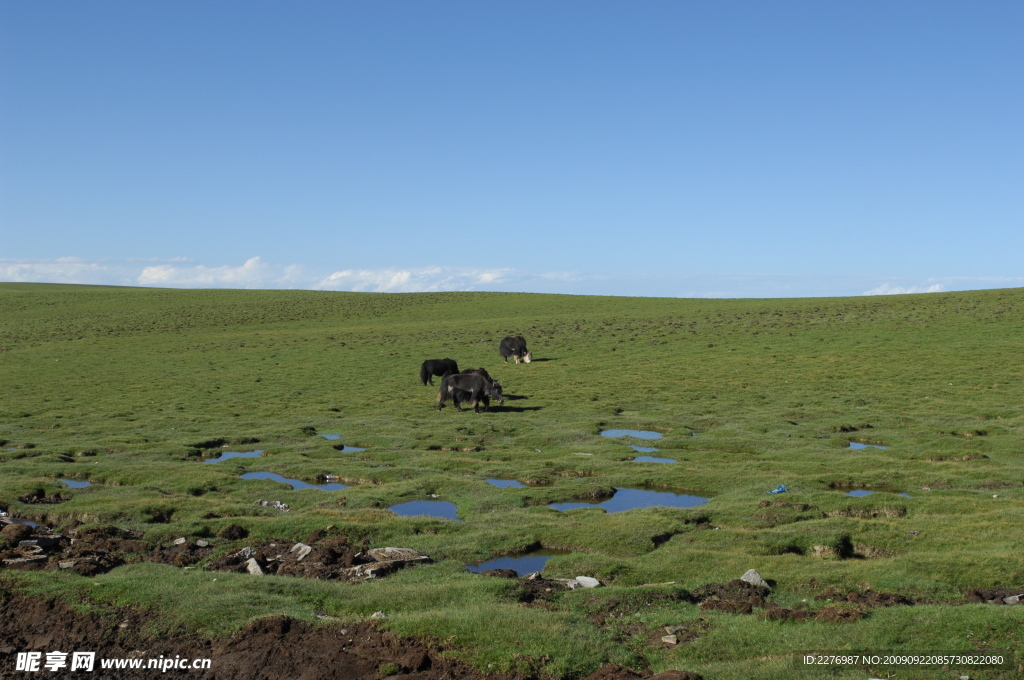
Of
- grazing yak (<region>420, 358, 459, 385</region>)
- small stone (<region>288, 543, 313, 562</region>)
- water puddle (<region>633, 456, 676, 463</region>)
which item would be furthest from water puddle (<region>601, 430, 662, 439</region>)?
small stone (<region>288, 543, 313, 562</region>)

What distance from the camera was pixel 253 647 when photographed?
8.39 m

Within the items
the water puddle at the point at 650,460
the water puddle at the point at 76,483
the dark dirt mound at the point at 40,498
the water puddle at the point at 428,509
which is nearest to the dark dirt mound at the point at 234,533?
the water puddle at the point at 428,509

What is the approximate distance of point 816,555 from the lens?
1207 cm

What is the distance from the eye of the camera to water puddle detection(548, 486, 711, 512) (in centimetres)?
1565

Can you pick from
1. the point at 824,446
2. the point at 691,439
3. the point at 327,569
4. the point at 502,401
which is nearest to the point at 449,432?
the point at 502,401

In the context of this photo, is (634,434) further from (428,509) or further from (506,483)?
(428,509)

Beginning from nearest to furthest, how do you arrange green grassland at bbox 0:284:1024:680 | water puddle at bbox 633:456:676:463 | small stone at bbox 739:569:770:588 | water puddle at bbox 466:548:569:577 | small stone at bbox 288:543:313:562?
green grassland at bbox 0:284:1024:680 → small stone at bbox 739:569:770:588 → water puddle at bbox 466:548:569:577 → small stone at bbox 288:543:313:562 → water puddle at bbox 633:456:676:463

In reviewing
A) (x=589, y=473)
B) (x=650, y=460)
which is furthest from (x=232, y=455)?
(x=650, y=460)

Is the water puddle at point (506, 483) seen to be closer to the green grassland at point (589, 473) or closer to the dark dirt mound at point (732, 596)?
the green grassland at point (589, 473)

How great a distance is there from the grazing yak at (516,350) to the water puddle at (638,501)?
26.1 meters

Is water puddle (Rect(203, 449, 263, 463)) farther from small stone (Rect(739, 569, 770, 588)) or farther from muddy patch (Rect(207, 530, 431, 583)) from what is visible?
small stone (Rect(739, 569, 770, 588))

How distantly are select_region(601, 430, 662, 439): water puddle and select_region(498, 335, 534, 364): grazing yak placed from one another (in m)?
17.9

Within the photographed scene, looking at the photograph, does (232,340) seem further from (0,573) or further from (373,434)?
(0,573)

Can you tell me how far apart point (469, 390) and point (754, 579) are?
19.8 meters
